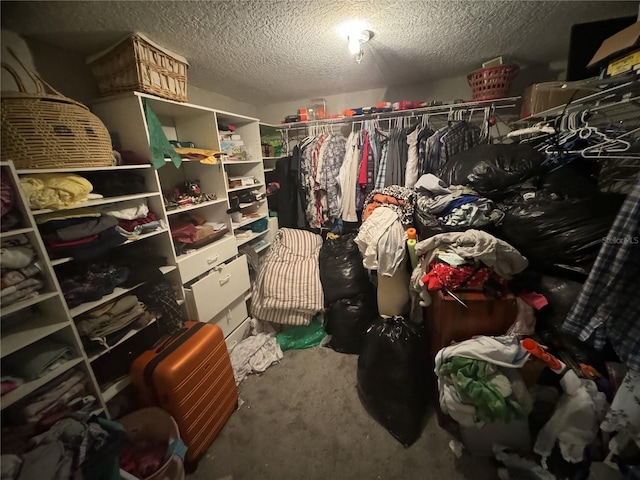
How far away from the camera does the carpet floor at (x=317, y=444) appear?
1.20 metres

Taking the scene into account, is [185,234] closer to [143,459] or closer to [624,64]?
[143,459]

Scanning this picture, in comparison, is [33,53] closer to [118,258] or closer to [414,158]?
[118,258]

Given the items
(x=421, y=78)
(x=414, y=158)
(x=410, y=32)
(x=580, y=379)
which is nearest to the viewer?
(x=580, y=379)

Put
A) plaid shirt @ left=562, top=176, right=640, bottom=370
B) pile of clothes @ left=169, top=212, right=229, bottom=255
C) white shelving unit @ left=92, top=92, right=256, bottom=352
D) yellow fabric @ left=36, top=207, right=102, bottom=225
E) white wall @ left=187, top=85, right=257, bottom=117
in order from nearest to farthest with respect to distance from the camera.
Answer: plaid shirt @ left=562, top=176, right=640, bottom=370 < yellow fabric @ left=36, top=207, right=102, bottom=225 < white shelving unit @ left=92, top=92, right=256, bottom=352 < pile of clothes @ left=169, top=212, right=229, bottom=255 < white wall @ left=187, top=85, right=257, bottom=117

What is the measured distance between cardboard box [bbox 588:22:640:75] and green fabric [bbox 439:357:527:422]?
1.31m

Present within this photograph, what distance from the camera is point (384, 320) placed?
153cm

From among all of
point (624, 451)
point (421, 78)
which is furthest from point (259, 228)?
point (624, 451)

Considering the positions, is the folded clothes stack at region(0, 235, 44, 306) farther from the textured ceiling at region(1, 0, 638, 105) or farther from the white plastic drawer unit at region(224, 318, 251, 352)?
the white plastic drawer unit at region(224, 318, 251, 352)

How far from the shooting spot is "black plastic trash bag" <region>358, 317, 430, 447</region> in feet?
4.33

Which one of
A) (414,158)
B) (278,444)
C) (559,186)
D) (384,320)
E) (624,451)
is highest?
(414,158)

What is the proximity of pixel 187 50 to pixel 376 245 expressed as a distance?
1634mm

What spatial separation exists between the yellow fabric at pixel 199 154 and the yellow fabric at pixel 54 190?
57 cm

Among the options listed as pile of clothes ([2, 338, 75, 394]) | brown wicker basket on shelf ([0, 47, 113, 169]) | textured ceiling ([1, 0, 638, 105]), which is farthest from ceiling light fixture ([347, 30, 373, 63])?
pile of clothes ([2, 338, 75, 394])

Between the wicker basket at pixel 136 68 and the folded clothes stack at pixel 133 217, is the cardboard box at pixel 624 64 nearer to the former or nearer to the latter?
the wicker basket at pixel 136 68
